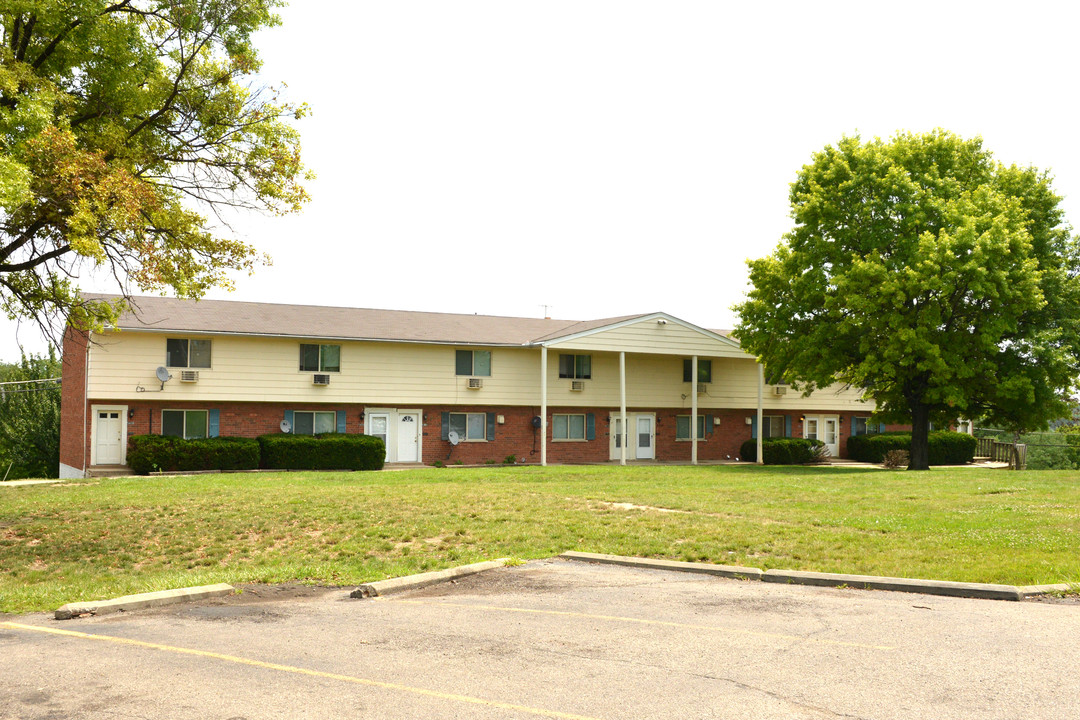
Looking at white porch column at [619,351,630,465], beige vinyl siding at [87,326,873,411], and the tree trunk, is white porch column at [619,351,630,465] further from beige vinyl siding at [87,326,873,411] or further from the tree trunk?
the tree trunk

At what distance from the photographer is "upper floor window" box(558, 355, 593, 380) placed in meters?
35.2

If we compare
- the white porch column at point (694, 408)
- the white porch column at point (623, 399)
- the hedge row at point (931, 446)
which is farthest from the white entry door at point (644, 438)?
the hedge row at point (931, 446)

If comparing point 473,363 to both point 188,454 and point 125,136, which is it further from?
point 125,136

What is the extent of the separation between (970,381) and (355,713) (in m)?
28.7

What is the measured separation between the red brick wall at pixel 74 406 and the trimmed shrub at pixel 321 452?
5.71m

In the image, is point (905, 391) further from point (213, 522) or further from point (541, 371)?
point (213, 522)

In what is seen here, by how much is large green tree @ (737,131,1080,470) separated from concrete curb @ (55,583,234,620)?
2350 centimetres

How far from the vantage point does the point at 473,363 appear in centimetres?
3331

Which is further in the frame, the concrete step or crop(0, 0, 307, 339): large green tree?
the concrete step

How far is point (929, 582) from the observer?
8.60 m

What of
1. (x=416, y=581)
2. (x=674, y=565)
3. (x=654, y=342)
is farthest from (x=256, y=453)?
(x=674, y=565)

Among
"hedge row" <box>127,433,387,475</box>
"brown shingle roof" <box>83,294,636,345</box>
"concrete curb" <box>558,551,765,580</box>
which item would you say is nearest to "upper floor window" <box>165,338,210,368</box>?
"brown shingle roof" <box>83,294,636,345</box>

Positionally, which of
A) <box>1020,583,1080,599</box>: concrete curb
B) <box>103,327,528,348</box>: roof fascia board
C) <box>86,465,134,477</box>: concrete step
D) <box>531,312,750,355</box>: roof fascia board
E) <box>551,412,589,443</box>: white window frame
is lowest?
<box>86,465,134,477</box>: concrete step

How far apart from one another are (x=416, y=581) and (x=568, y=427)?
26256mm
